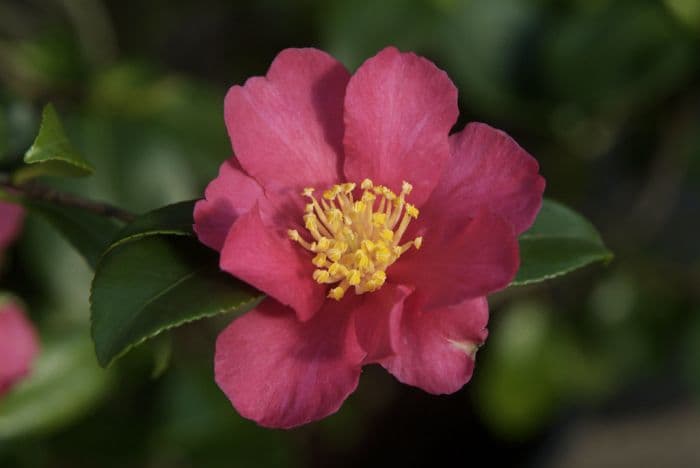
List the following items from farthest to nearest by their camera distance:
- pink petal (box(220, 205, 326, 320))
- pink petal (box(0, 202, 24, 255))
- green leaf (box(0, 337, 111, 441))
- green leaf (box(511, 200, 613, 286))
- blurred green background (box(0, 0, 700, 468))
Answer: blurred green background (box(0, 0, 700, 468)) → green leaf (box(0, 337, 111, 441)) → pink petal (box(0, 202, 24, 255)) → green leaf (box(511, 200, 613, 286)) → pink petal (box(220, 205, 326, 320))

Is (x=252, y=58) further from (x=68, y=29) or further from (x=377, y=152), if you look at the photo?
(x=377, y=152)

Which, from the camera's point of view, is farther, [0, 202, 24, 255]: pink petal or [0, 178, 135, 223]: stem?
[0, 202, 24, 255]: pink petal

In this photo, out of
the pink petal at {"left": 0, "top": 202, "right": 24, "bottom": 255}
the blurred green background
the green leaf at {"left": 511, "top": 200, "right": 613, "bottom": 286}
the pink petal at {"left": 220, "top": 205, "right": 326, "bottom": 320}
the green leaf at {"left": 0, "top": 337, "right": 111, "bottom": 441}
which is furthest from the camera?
the blurred green background

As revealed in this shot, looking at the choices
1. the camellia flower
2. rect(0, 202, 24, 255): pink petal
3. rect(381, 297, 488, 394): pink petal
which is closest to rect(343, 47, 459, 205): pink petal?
the camellia flower

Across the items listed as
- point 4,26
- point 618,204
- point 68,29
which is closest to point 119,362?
point 68,29

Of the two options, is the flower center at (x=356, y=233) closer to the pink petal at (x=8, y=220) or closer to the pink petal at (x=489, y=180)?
the pink petal at (x=489, y=180)

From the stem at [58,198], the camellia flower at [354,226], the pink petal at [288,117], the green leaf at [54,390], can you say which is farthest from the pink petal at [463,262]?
the green leaf at [54,390]

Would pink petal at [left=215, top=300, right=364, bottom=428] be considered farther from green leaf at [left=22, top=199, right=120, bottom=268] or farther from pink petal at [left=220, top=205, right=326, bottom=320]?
green leaf at [left=22, top=199, right=120, bottom=268]
